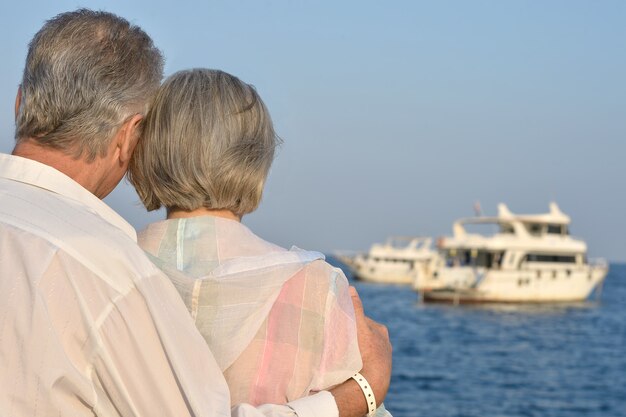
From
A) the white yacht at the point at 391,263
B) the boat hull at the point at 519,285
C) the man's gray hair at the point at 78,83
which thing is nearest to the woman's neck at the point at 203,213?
the man's gray hair at the point at 78,83

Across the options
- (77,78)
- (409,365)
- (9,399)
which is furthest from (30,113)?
(409,365)

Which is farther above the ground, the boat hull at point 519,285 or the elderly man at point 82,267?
the elderly man at point 82,267

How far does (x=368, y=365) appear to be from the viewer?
6.92ft

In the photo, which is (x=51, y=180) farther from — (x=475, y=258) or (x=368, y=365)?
Result: (x=475, y=258)

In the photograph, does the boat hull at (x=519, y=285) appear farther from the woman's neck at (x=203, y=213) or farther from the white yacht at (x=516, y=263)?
the woman's neck at (x=203, y=213)

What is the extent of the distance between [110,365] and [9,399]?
0.14m

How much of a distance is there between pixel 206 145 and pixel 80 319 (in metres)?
0.58

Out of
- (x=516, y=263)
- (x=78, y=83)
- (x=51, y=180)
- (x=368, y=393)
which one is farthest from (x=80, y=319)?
(x=516, y=263)

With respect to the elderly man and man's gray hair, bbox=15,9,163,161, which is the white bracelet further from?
man's gray hair, bbox=15,9,163,161

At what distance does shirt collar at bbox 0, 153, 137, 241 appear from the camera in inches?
63.7

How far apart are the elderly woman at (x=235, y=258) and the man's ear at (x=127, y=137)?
184 millimetres

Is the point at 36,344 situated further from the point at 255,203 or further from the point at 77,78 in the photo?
the point at 255,203

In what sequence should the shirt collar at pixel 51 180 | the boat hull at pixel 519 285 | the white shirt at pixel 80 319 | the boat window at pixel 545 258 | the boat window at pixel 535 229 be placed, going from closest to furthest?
the white shirt at pixel 80 319 < the shirt collar at pixel 51 180 < the boat hull at pixel 519 285 < the boat window at pixel 545 258 < the boat window at pixel 535 229

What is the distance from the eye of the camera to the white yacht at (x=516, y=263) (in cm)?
4188
